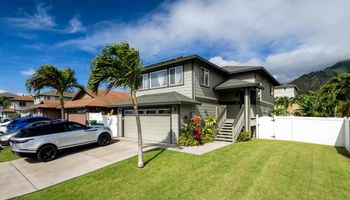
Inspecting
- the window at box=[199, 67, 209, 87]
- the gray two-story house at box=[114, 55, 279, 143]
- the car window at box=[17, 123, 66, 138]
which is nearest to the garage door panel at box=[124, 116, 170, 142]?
the gray two-story house at box=[114, 55, 279, 143]

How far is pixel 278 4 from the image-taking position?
1045cm

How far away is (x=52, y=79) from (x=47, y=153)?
10.2 m

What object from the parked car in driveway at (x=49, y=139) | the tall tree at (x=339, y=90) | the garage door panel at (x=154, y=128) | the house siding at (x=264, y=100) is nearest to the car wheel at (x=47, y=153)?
the parked car in driveway at (x=49, y=139)

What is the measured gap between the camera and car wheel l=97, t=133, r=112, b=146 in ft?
35.7

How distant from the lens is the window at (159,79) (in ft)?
44.1

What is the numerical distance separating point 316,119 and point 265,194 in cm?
948

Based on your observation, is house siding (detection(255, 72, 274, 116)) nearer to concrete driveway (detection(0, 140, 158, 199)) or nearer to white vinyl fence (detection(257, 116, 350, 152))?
white vinyl fence (detection(257, 116, 350, 152))

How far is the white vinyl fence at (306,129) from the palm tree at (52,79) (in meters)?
17.5

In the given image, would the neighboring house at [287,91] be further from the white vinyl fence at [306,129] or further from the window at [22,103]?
the window at [22,103]

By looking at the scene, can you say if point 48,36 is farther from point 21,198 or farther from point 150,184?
point 150,184

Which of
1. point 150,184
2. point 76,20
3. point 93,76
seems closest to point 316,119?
point 150,184

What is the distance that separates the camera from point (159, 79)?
45.2 ft

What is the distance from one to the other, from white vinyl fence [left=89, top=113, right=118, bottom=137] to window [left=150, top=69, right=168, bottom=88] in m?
4.84

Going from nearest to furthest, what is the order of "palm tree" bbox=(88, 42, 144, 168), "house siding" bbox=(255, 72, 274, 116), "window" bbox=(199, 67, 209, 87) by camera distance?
"palm tree" bbox=(88, 42, 144, 168) → "window" bbox=(199, 67, 209, 87) → "house siding" bbox=(255, 72, 274, 116)
